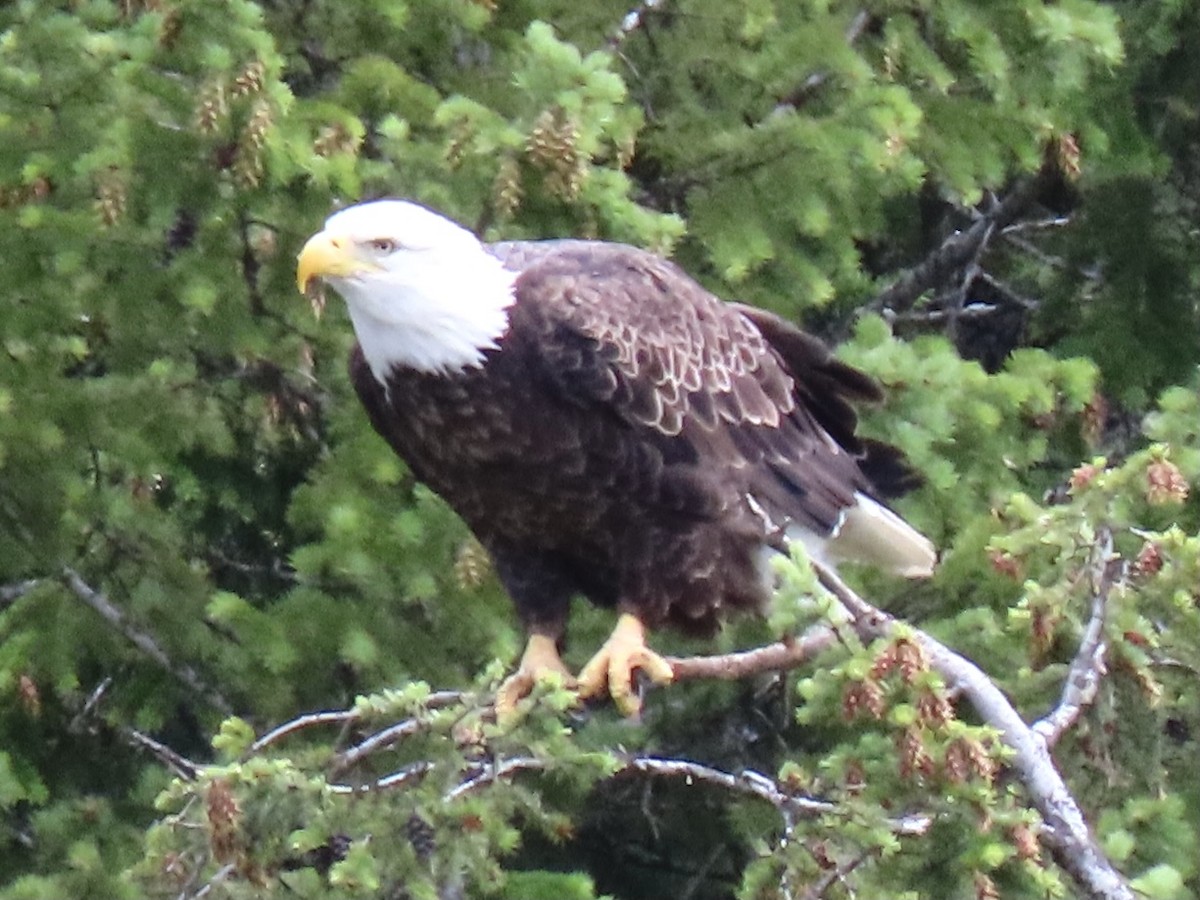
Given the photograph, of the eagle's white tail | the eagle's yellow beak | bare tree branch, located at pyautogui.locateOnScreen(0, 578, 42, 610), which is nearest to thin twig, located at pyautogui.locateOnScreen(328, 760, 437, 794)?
the eagle's yellow beak

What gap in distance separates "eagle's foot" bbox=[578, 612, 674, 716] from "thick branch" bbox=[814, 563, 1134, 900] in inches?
46.7

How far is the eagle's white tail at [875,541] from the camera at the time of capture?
484 cm

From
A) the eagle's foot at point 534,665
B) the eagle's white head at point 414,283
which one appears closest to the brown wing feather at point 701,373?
the eagle's white head at point 414,283

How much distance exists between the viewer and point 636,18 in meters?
5.35

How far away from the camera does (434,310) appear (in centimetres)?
404

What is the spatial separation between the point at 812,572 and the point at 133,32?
2293 mm

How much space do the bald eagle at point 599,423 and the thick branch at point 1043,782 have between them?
917 mm

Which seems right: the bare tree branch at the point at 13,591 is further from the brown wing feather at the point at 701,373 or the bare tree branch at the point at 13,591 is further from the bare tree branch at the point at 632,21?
the bare tree branch at the point at 632,21

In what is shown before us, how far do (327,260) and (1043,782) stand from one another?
162cm

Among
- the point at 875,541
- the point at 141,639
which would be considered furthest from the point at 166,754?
the point at 875,541

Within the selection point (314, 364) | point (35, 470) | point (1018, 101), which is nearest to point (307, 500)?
point (314, 364)

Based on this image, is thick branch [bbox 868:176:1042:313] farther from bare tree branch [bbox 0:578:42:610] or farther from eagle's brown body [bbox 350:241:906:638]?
bare tree branch [bbox 0:578:42:610]

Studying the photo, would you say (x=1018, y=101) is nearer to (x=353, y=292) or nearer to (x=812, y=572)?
(x=353, y=292)

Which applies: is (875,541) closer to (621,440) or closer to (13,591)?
(621,440)
